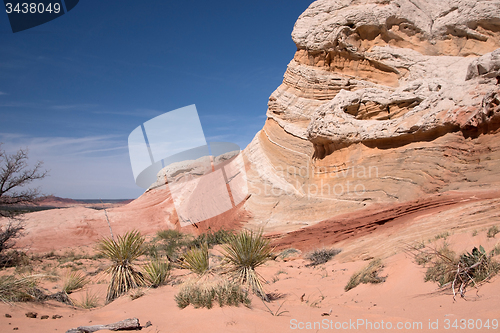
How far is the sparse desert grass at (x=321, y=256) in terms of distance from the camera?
28.9 ft

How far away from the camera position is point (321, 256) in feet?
29.5

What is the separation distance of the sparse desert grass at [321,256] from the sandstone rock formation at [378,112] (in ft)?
7.27

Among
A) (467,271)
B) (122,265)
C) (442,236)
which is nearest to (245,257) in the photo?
(122,265)

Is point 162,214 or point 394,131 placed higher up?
point 394,131

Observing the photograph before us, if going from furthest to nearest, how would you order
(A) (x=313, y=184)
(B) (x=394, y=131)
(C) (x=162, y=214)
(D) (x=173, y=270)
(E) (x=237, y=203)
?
(C) (x=162, y=214)
(E) (x=237, y=203)
(A) (x=313, y=184)
(B) (x=394, y=131)
(D) (x=173, y=270)

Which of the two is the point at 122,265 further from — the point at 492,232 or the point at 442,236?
the point at 492,232

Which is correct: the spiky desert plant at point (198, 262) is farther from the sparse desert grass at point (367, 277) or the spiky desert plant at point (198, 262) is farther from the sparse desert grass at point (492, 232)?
the sparse desert grass at point (492, 232)

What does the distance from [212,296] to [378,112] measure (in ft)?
34.7

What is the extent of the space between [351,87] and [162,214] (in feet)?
51.9

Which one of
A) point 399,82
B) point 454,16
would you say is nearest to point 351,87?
point 399,82

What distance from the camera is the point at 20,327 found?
3955mm

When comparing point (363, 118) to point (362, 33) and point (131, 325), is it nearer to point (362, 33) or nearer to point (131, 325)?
point (362, 33)

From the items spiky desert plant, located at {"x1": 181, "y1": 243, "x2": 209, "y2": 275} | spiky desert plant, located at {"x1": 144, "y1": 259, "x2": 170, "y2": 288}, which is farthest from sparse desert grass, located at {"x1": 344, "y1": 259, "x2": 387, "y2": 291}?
spiky desert plant, located at {"x1": 144, "y1": 259, "x2": 170, "y2": 288}

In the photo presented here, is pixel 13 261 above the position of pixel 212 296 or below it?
above
